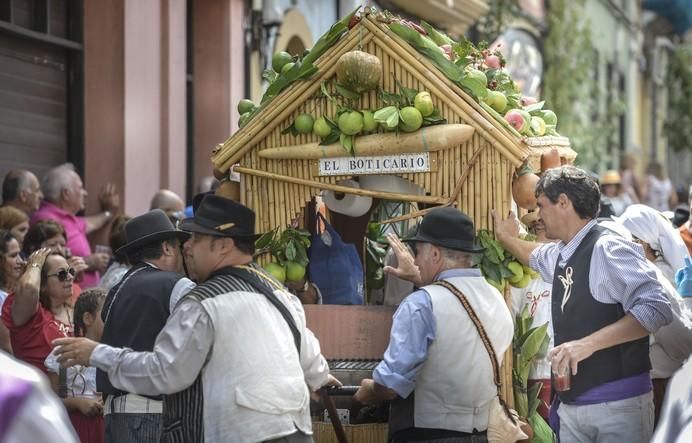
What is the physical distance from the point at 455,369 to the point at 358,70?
5.44 ft

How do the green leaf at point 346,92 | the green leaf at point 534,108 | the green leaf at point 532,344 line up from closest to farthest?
the green leaf at point 346,92 → the green leaf at point 532,344 → the green leaf at point 534,108

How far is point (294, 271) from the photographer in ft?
24.0

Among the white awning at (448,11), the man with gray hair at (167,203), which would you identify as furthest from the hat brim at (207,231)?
the white awning at (448,11)

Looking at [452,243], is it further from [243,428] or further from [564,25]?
[564,25]

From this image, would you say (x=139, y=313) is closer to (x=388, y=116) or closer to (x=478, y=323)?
(x=478, y=323)

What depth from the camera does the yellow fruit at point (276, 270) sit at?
7254 millimetres

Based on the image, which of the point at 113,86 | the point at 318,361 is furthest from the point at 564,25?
the point at 318,361

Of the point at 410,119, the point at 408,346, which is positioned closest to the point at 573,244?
the point at 408,346

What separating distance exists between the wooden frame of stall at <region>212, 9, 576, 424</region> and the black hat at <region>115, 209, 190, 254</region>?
693 millimetres

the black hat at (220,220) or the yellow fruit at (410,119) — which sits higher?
the yellow fruit at (410,119)

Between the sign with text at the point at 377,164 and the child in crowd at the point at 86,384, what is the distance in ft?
4.72

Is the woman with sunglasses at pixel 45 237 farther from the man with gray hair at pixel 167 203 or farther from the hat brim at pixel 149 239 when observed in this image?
the hat brim at pixel 149 239

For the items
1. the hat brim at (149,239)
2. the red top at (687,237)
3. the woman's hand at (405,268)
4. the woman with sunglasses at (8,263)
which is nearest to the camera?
the hat brim at (149,239)

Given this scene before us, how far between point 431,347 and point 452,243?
1.68ft
